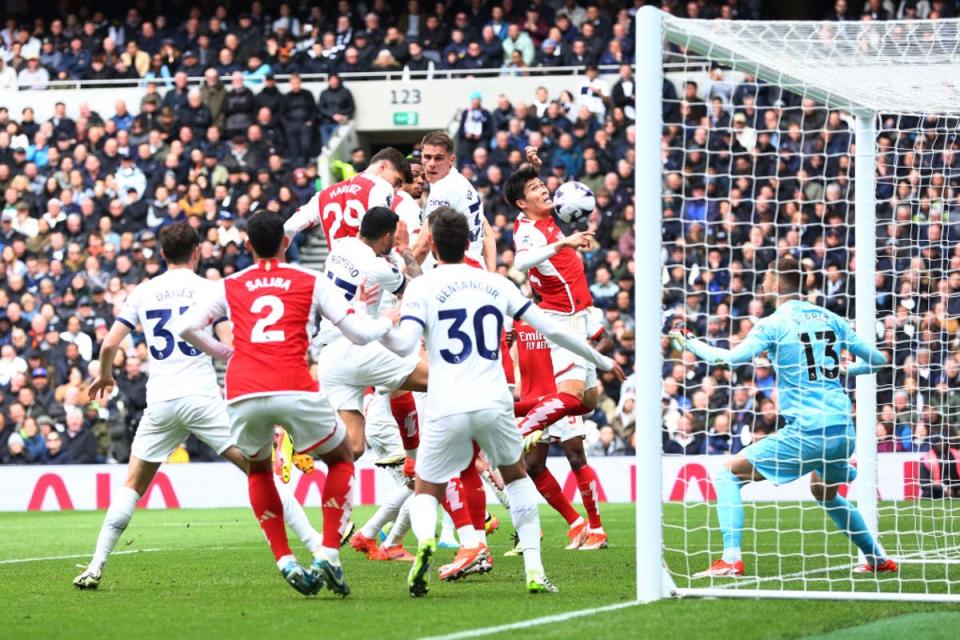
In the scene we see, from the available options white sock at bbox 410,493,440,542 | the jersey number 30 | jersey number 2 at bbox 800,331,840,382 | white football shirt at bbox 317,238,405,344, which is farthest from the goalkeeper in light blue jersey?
white football shirt at bbox 317,238,405,344

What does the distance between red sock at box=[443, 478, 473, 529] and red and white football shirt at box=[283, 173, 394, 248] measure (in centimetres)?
254

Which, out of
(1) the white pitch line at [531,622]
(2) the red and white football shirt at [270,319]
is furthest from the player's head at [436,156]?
(1) the white pitch line at [531,622]

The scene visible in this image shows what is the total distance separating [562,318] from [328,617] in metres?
4.51

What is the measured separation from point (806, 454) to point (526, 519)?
177 cm

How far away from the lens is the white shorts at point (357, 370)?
32.6ft

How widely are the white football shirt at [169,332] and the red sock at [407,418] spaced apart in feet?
6.34

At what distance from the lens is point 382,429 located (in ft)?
35.5

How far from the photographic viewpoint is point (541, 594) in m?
8.01

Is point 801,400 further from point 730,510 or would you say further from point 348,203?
point 348,203

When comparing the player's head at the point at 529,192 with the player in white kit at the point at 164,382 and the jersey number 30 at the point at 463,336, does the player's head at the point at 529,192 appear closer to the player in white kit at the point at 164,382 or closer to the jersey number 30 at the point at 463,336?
the player in white kit at the point at 164,382

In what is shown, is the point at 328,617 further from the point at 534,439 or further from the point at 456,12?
the point at 456,12

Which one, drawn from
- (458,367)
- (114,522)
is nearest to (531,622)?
(458,367)

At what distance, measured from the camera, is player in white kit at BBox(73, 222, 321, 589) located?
8.86 m

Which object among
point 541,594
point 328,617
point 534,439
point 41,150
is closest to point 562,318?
point 534,439
